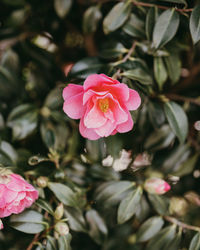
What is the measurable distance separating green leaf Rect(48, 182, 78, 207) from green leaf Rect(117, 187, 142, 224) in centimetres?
14

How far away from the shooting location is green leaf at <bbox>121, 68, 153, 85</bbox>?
3.28 ft

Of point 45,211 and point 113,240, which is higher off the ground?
point 45,211

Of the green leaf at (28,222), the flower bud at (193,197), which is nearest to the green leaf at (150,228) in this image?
the flower bud at (193,197)

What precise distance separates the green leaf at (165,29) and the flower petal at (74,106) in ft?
1.02

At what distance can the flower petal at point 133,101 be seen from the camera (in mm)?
893

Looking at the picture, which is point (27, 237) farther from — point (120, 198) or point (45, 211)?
point (120, 198)

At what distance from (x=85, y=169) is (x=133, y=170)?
0.18 m

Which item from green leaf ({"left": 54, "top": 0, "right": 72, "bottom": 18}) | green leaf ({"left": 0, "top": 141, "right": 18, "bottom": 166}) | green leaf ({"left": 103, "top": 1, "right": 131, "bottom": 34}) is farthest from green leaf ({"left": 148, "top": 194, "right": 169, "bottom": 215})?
green leaf ({"left": 54, "top": 0, "right": 72, "bottom": 18})

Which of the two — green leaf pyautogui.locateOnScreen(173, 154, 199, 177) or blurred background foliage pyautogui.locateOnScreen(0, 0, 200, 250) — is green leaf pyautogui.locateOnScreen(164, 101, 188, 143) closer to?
blurred background foliage pyautogui.locateOnScreen(0, 0, 200, 250)

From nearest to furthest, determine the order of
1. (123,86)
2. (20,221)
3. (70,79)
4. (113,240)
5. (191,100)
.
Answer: (123,86) → (20,221) → (70,79) → (191,100) → (113,240)

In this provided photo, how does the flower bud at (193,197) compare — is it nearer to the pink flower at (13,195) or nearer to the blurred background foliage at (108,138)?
the blurred background foliage at (108,138)

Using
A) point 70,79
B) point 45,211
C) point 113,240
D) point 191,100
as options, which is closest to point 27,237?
point 45,211

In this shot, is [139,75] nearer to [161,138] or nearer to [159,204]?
[161,138]

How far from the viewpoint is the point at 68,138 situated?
1.34 metres
